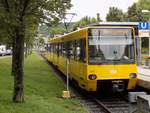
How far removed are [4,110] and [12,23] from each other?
256 cm

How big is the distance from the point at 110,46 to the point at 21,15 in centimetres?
535

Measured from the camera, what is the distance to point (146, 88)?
763 inches

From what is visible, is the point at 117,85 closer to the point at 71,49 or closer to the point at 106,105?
the point at 106,105

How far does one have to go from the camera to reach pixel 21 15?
13648 millimetres

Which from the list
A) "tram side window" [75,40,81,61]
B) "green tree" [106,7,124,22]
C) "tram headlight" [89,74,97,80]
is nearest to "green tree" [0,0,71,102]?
"tram headlight" [89,74,97,80]

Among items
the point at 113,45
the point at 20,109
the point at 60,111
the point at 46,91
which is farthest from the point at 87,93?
the point at 20,109

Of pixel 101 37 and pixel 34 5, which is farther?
pixel 101 37

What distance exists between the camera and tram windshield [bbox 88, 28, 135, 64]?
17.8 metres

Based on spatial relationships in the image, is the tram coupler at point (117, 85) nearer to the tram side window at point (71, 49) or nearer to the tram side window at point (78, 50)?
the tram side window at point (78, 50)

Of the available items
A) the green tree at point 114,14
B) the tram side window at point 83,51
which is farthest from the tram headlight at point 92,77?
the green tree at point 114,14

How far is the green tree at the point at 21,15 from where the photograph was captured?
43.9 ft

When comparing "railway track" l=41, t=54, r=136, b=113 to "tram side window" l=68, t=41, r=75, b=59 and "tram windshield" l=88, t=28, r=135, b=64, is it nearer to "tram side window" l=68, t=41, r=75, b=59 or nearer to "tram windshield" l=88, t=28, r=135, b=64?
"tram windshield" l=88, t=28, r=135, b=64

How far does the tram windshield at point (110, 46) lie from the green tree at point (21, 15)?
10.1ft

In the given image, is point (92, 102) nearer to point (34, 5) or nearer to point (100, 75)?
point (100, 75)
